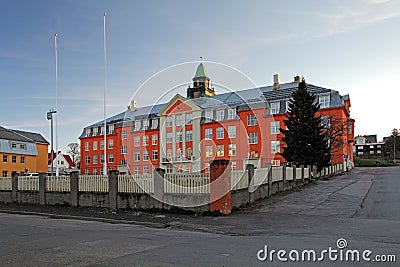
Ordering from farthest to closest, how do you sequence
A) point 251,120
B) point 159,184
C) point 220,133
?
point 220,133, point 251,120, point 159,184

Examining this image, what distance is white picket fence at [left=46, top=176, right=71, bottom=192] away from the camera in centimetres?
1956

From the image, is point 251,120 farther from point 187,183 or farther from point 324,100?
point 187,183

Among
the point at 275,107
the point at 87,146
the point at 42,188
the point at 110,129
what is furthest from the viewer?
the point at 87,146

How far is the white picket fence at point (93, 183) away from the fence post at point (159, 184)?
3.16 meters

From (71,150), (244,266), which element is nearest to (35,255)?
(244,266)

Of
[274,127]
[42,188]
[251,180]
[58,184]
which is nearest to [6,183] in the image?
[42,188]

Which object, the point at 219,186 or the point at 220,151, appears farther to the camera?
the point at 220,151

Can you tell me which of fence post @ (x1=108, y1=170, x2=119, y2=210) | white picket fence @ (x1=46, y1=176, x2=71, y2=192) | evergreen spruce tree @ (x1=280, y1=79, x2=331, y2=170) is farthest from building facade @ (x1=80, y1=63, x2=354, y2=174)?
fence post @ (x1=108, y1=170, x2=119, y2=210)

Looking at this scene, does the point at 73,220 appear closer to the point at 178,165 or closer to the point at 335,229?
the point at 335,229

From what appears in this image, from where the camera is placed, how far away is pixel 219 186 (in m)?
14.5

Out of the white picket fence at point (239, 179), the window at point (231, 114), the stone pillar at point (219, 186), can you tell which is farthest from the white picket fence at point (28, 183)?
the window at point (231, 114)

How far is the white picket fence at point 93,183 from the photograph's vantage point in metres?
17.8

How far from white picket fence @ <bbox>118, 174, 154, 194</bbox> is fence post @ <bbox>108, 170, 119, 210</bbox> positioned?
197 mm

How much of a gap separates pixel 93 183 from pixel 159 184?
14.2 ft
